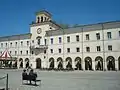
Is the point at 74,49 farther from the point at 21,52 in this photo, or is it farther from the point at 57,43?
the point at 21,52

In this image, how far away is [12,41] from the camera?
6216cm

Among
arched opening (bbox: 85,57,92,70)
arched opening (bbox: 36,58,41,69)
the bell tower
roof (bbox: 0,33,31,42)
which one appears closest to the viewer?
arched opening (bbox: 85,57,92,70)

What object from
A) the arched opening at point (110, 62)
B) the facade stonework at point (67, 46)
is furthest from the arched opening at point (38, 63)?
the arched opening at point (110, 62)

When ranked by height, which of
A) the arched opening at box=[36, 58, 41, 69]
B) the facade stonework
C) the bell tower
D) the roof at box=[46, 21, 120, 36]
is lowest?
the arched opening at box=[36, 58, 41, 69]

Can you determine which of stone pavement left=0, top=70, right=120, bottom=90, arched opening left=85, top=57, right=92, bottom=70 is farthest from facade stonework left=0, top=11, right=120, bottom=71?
stone pavement left=0, top=70, right=120, bottom=90

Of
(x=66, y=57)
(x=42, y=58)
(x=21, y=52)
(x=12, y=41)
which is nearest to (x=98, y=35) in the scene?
(x=66, y=57)

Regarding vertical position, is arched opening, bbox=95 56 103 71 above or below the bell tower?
below

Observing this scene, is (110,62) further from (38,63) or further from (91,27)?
(38,63)

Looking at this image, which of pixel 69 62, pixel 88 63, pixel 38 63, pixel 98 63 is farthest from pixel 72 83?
pixel 38 63

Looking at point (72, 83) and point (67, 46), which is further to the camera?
point (67, 46)

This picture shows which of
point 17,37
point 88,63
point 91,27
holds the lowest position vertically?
point 88,63

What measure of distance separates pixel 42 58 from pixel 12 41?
1508 cm

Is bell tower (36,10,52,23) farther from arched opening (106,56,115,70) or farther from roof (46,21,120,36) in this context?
arched opening (106,56,115,70)

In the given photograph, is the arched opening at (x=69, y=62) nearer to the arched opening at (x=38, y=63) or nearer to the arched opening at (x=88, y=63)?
the arched opening at (x=88, y=63)
